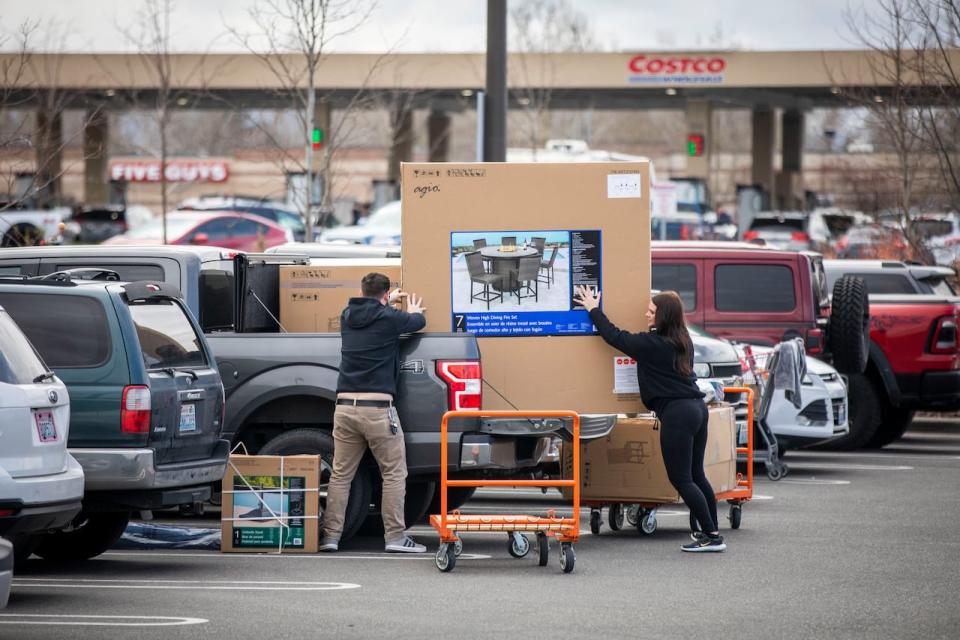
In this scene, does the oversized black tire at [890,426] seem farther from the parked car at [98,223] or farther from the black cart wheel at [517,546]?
the parked car at [98,223]

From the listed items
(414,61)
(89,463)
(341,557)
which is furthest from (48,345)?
(414,61)

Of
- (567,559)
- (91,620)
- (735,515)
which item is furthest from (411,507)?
(91,620)

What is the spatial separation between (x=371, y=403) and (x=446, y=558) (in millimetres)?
1164

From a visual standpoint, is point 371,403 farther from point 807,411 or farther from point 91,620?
point 807,411

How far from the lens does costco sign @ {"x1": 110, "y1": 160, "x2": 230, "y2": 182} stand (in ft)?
245

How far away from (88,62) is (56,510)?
37932 millimetres

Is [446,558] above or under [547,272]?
under

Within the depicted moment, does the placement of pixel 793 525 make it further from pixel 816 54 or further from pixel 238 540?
pixel 816 54

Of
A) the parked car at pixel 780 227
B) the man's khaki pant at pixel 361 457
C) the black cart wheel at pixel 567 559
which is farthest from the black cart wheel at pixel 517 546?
the parked car at pixel 780 227

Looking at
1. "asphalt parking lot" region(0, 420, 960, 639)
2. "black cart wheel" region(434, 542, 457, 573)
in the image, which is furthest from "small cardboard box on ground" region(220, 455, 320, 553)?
"black cart wheel" region(434, 542, 457, 573)

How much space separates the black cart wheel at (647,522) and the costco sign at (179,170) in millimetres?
63317

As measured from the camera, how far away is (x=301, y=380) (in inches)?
416

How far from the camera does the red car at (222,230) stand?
3188cm

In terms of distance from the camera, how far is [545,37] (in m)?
49.5
